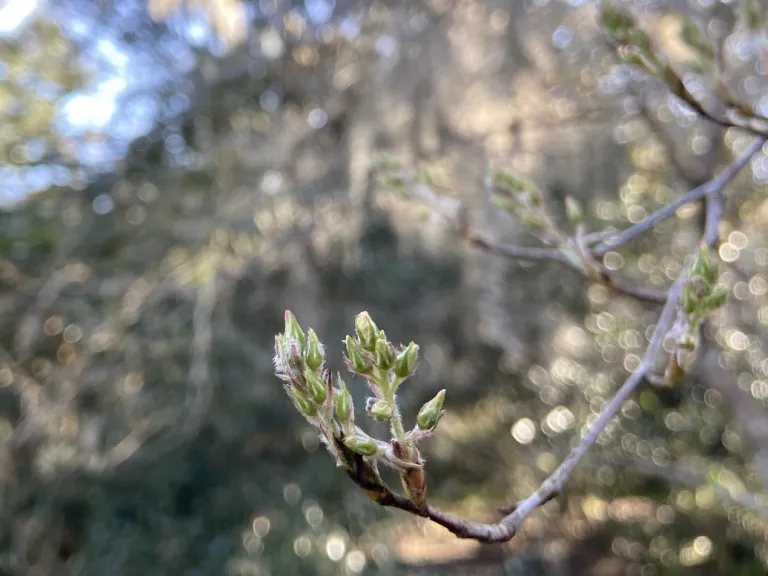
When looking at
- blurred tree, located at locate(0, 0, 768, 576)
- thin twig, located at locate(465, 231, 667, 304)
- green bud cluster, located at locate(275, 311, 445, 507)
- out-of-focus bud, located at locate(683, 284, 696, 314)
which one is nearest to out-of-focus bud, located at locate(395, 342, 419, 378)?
green bud cluster, located at locate(275, 311, 445, 507)

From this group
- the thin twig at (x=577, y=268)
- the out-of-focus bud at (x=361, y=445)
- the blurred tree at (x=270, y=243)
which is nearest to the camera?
the out-of-focus bud at (x=361, y=445)

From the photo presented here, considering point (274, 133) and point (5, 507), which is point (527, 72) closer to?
point (274, 133)

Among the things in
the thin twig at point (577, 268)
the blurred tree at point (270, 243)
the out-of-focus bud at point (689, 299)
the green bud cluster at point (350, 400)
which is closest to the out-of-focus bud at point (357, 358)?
the green bud cluster at point (350, 400)

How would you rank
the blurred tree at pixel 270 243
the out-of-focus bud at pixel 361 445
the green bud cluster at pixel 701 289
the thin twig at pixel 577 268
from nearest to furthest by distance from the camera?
1. the out-of-focus bud at pixel 361 445
2. the green bud cluster at pixel 701 289
3. the thin twig at pixel 577 268
4. the blurred tree at pixel 270 243

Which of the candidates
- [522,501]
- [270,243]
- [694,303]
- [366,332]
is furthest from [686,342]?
[270,243]

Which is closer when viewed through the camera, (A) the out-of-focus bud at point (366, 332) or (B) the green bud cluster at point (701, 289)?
(A) the out-of-focus bud at point (366, 332)

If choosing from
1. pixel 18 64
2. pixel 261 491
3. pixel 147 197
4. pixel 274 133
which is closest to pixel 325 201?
pixel 274 133

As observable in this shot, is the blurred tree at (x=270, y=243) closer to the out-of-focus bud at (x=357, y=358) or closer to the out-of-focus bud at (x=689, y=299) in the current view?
the out-of-focus bud at (x=689, y=299)

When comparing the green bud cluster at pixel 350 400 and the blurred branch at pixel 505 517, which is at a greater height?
the green bud cluster at pixel 350 400
